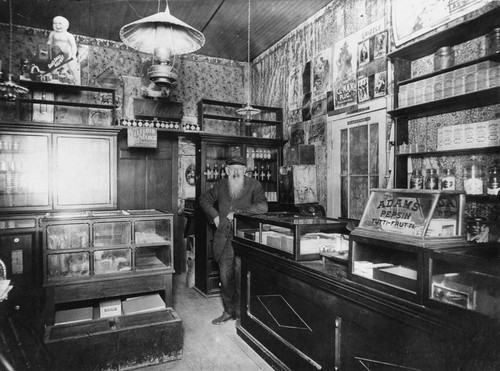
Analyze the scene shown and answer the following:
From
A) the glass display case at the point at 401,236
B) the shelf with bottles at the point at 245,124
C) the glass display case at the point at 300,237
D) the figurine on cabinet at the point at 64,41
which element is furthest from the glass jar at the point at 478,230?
the figurine on cabinet at the point at 64,41

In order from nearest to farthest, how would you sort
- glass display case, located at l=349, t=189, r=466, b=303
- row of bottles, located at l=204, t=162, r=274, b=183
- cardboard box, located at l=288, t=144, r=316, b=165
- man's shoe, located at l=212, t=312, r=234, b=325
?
glass display case, located at l=349, t=189, r=466, b=303, man's shoe, located at l=212, t=312, r=234, b=325, cardboard box, located at l=288, t=144, r=316, b=165, row of bottles, located at l=204, t=162, r=274, b=183

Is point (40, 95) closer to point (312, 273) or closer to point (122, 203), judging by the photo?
point (122, 203)

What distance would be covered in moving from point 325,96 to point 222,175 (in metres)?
2.16

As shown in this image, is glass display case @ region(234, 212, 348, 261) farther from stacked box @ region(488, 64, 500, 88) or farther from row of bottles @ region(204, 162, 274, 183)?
row of bottles @ region(204, 162, 274, 183)

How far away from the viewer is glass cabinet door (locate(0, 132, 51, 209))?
5.19 m

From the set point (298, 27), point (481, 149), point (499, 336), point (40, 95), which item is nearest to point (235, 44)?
point (298, 27)

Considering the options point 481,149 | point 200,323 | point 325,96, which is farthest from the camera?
point 325,96

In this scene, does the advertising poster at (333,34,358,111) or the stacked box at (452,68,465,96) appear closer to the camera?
the stacked box at (452,68,465,96)

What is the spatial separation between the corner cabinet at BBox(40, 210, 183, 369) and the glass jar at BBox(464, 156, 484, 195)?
2827mm

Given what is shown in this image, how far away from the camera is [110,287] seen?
3498 millimetres

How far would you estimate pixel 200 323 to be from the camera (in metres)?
4.26

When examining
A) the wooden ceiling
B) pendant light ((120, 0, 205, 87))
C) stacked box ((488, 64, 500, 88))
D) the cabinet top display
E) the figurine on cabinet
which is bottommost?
the cabinet top display

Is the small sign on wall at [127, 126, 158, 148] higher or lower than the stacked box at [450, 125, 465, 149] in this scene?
higher

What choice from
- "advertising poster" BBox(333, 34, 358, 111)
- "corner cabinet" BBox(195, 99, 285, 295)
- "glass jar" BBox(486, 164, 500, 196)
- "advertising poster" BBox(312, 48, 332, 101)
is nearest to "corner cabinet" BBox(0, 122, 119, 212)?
"corner cabinet" BBox(195, 99, 285, 295)
